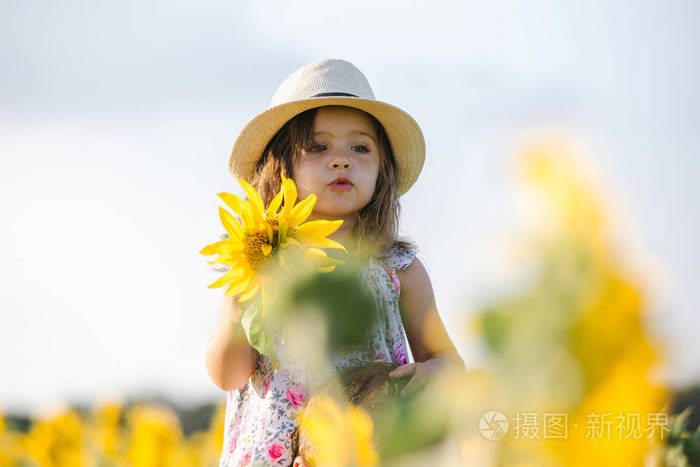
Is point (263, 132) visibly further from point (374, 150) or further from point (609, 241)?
point (609, 241)

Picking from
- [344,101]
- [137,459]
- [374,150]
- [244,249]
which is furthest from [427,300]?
[244,249]

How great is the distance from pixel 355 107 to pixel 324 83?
0.13 m

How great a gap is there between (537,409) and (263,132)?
2.20m

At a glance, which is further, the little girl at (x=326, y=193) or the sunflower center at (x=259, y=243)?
the little girl at (x=326, y=193)

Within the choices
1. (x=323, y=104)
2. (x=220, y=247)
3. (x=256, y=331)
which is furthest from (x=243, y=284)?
(x=323, y=104)

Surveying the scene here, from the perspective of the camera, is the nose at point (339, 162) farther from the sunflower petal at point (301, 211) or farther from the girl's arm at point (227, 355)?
the sunflower petal at point (301, 211)

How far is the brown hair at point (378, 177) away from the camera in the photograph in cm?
221

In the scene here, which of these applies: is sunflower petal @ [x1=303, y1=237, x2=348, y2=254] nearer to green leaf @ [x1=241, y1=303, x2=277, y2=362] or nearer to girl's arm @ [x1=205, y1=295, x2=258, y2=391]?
green leaf @ [x1=241, y1=303, x2=277, y2=362]

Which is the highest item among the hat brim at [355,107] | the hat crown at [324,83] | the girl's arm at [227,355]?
the hat crown at [324,83]

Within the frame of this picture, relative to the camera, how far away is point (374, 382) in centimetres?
123

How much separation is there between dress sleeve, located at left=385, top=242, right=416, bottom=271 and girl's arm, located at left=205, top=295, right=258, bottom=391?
0.57m

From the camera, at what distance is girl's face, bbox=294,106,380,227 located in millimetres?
2037

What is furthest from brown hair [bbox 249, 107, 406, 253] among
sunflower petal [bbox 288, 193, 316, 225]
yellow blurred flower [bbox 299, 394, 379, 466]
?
yellow blurred flower [bbox 299, 394, 379, 466]

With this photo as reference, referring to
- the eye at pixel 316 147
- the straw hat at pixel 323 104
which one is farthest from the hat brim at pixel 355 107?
the eye at pixel 316 147
